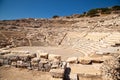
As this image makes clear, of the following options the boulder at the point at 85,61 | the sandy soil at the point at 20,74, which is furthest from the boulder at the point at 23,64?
the boulder at the point at 85,61

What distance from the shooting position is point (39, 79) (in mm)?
6879

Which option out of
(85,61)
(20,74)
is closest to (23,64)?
(20,74)

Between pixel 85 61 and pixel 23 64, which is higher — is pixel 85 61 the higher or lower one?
the lower one

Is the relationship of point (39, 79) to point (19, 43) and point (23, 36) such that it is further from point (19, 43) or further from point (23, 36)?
point (23, 36)

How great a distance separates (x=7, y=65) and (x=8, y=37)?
1940cm

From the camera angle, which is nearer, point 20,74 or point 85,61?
point 20,74

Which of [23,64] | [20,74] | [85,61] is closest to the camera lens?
[20,74]

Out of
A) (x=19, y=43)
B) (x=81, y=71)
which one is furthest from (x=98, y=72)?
(x=19, y=43)

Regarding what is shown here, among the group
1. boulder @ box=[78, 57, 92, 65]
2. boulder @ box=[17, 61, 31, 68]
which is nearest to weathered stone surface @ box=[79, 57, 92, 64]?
boulder @ box=[78, 57, 92, 65]

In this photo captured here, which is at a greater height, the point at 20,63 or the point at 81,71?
the point at 20,63

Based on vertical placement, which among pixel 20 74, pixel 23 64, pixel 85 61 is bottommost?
pixel 20 74

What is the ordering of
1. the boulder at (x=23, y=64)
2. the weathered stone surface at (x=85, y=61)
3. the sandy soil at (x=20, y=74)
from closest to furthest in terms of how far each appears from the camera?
1. the sandy soil at (x=20, y=74)
2. the boulder at (x=23, y=64)
3. the weathered stone surface at (x=85, y=61)

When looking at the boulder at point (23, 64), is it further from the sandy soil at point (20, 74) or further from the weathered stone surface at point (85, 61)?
the weathered stone surface at point (85, 61)

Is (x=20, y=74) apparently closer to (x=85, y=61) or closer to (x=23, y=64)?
(x=23, y=64)
